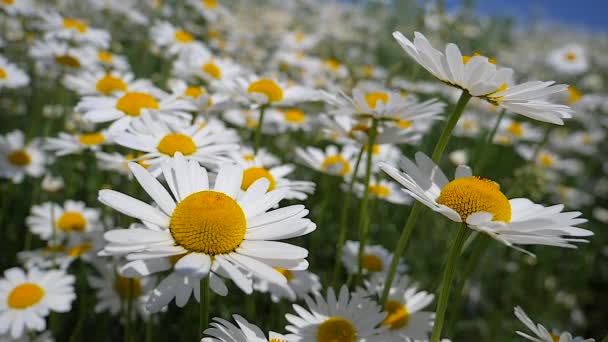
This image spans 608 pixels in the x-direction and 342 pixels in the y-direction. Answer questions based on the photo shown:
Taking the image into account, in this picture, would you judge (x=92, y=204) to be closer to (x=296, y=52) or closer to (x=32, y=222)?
(x=32, y=222)

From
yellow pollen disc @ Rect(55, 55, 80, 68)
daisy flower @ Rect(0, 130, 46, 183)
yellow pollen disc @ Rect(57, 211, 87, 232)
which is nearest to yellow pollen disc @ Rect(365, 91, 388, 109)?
yellow pollen disc @ Rect(57, 211, 87, 232)

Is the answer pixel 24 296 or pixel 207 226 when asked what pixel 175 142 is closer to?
pixel 207 226

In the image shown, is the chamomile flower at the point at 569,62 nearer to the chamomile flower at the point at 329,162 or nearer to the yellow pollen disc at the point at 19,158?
the chamomile flower at the point at 329,162

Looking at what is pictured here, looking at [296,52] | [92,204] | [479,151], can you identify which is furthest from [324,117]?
[296,52]

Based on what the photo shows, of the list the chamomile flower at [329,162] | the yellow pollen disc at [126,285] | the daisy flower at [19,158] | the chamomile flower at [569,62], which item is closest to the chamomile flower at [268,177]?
the chamomile flower at [329,162]

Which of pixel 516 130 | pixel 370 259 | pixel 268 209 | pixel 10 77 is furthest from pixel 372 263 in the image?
pixel 516 130
